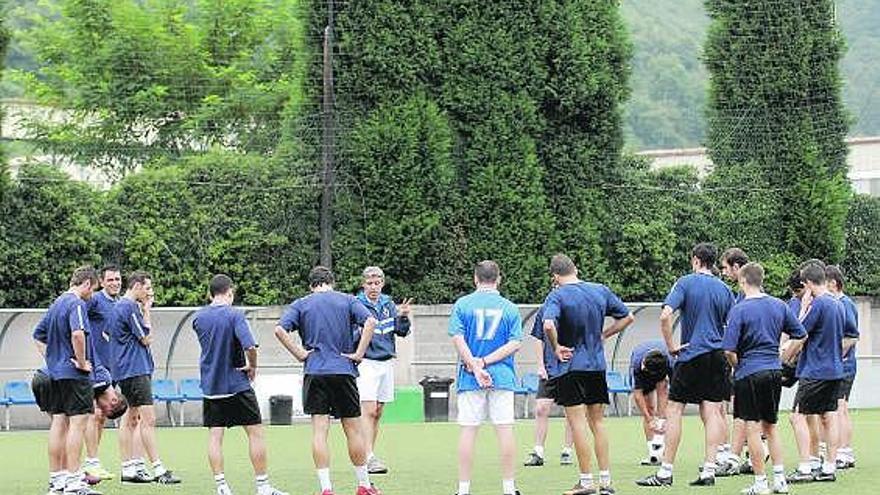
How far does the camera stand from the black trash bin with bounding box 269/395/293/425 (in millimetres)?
29062

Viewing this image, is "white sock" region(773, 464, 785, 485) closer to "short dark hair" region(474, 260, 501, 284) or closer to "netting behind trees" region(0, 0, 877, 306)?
"short dark hair" region(474, 260, 501, 284)

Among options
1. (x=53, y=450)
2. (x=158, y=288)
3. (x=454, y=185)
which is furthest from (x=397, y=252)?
(x=53, y=450)

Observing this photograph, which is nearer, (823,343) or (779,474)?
(779,474)

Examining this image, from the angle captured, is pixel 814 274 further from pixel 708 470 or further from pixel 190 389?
pixel 190 389

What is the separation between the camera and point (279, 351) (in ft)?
105

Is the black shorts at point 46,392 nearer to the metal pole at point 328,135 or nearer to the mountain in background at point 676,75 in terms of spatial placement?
the metal pole at point 328,135

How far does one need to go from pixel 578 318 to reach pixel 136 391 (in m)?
4.77

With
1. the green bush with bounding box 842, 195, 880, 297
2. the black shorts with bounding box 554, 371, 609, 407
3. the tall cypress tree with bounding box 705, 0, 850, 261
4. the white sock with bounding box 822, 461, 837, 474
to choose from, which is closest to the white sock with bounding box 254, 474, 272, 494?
the black shorts with bounding box 554, 371, 609, 407

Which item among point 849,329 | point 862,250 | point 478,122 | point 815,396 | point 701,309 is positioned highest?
point 478,122

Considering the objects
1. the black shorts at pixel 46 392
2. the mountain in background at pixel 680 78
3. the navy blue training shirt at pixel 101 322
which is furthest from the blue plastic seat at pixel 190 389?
the mountain in background at pixel 680 78

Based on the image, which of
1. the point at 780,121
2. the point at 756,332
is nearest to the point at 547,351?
the point at 756,332

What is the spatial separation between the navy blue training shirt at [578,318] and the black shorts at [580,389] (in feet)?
0.17

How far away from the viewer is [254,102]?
43656 mm

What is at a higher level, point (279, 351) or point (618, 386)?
point (279, 351)
